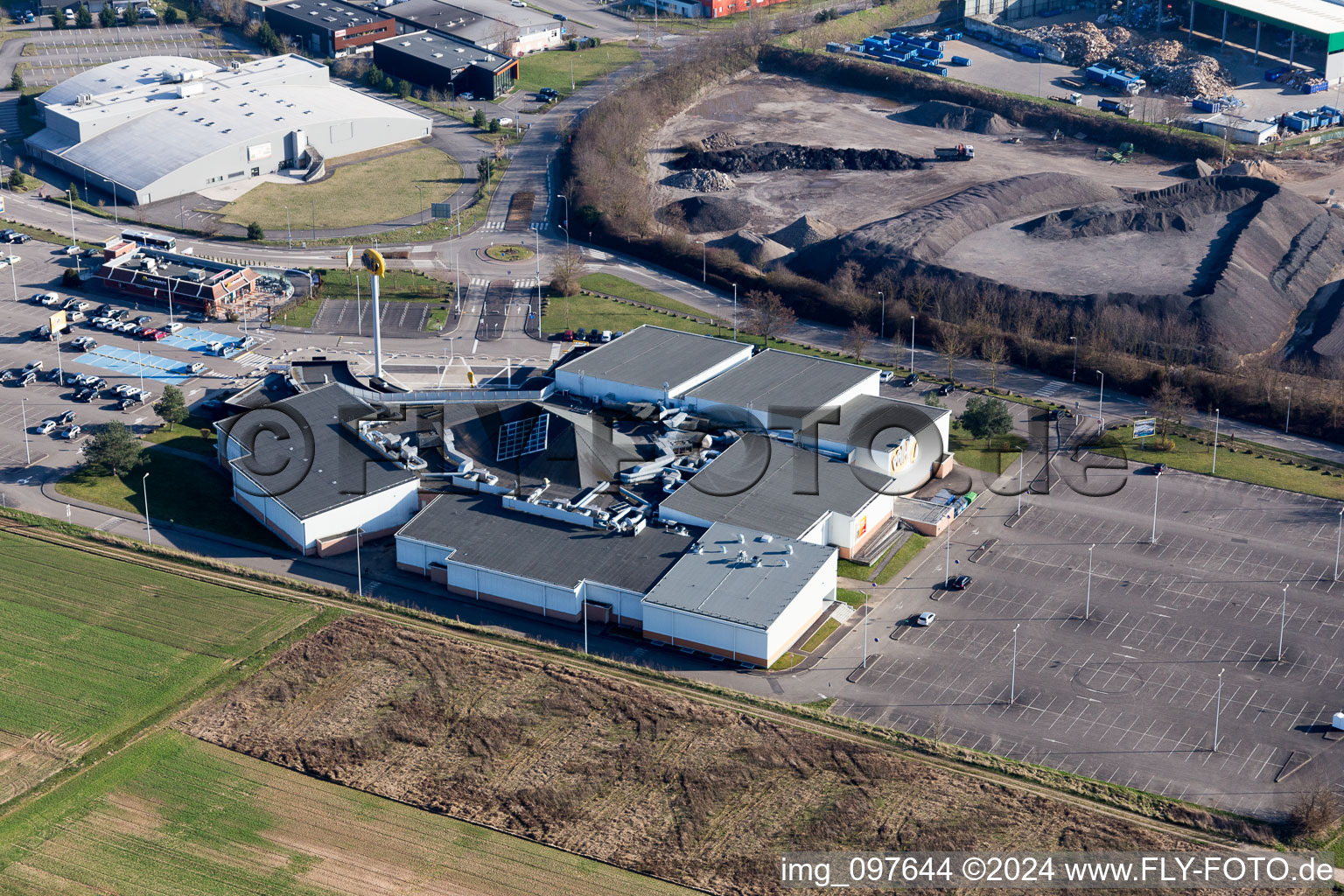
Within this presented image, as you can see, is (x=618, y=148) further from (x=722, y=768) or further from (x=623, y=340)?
(x=722, y=768)

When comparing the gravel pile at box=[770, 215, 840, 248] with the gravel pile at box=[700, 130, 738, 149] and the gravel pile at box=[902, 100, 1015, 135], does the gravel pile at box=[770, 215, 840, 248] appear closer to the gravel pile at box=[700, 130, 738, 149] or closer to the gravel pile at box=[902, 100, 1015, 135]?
the gravel pile at box=[700, 130, 738, 149]

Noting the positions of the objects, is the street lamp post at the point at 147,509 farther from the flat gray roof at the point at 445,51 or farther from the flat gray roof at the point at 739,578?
the flat gray roof at the point at 445,51

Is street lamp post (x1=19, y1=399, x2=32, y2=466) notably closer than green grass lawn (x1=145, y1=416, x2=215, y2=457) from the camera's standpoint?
Yes

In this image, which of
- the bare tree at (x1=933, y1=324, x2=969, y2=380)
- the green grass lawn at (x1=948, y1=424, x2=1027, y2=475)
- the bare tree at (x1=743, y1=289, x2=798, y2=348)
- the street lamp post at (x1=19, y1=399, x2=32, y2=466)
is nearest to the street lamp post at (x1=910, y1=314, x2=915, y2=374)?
the bare tree at (x1=933, y1=324, x2=969, y2=380)

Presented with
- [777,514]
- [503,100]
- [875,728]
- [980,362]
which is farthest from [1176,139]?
[875,728]

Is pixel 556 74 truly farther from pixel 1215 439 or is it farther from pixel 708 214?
pixel 1215 439

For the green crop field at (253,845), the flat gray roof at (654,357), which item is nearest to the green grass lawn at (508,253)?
the flat gray roof at (654,357)
